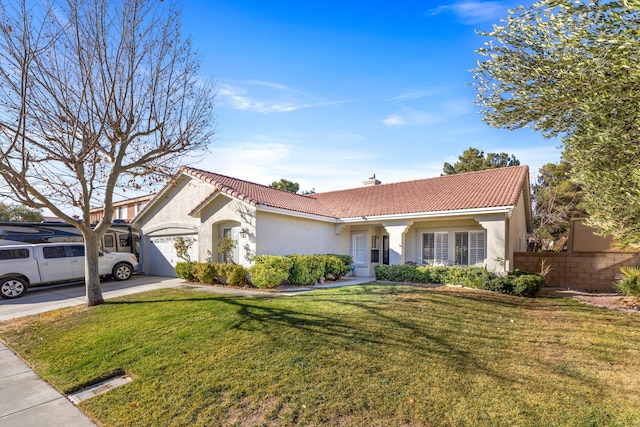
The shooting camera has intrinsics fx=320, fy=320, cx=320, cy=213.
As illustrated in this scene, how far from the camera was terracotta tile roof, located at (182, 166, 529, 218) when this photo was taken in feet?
47.5

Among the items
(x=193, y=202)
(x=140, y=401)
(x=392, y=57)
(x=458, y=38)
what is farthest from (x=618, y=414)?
(x=193, y=202)

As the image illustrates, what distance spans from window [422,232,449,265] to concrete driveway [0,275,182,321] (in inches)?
510

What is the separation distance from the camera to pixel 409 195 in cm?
1861

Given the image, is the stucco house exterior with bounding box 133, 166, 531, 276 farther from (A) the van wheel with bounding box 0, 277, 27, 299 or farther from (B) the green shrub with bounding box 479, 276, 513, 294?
(A) the van wheel with bounding box 0, 277, 27, 299

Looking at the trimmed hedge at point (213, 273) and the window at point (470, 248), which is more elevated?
the window at point (470, 248)

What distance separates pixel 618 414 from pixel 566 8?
612cm

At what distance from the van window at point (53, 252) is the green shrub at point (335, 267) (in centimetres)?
1182

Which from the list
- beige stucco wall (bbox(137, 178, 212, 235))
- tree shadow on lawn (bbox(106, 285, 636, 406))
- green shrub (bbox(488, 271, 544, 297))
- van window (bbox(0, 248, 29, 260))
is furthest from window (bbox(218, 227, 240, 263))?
green shrub (bbox(488, 271, 544, 297))

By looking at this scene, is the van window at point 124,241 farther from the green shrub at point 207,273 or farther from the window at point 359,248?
the window at point 359,248

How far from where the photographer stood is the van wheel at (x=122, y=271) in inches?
648

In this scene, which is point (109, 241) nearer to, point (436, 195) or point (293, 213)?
point (293, 213)

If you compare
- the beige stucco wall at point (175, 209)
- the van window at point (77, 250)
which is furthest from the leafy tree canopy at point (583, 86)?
the van window at point (77, 250)

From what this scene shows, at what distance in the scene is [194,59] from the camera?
10.7 m

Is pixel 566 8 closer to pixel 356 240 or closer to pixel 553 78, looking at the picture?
pixel 553 78
